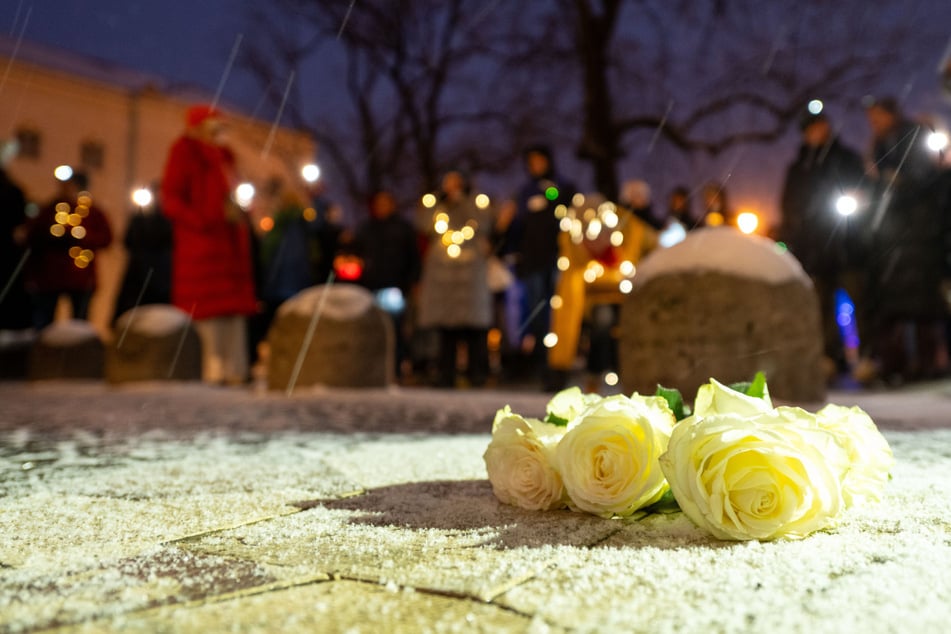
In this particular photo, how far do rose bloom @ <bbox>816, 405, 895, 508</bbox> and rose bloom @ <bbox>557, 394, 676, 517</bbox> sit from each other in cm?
41

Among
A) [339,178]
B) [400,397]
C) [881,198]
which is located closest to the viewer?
[400,397]

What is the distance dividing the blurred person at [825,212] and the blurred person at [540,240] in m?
2.04

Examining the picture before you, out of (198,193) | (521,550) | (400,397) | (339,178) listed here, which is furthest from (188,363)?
(339,178)

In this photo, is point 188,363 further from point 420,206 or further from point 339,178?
point 339,178

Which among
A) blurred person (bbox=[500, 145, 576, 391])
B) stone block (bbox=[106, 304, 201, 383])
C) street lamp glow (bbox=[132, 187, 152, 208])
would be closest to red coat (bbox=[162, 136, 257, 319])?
stone block (bbox=[106, 304, 201, 383])

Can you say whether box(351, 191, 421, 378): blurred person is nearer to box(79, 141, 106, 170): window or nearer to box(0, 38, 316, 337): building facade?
box(0, 38, 316, 337): building facade

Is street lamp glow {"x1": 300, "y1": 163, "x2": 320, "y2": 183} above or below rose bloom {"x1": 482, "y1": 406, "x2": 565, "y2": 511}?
above

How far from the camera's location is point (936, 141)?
21.8 feet

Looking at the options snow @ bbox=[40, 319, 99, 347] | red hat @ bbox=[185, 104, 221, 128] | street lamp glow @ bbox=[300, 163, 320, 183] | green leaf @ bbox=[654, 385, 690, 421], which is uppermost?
street lamp glow @ bbox=[300, 163, 320, 183]

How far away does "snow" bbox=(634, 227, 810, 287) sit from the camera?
4.43 m

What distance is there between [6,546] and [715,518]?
1473mm

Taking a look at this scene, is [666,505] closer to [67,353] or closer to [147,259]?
[67,353]

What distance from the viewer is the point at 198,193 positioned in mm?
7066

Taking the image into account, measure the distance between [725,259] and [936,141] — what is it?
3.46 m
